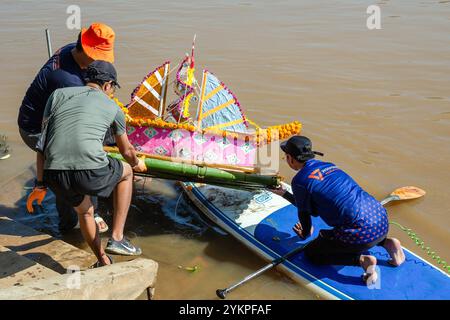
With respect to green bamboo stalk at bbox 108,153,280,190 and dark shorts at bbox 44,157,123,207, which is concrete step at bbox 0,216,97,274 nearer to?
dark shorts at bbox 44,157,123,207

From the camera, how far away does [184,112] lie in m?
5.35

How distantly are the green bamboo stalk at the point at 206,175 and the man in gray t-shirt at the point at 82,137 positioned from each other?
0.87m

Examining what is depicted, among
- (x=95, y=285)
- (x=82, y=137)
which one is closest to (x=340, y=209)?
(x=95, y=285)

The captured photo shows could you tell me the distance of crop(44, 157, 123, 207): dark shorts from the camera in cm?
327

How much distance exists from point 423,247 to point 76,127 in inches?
135

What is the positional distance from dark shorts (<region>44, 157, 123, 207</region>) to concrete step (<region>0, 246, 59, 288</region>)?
574mm

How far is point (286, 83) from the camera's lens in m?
8.36

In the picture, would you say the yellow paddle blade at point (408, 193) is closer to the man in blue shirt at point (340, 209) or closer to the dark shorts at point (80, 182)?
the man in blue shirt at point (340, 209)

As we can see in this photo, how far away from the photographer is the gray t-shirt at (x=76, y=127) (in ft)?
10.5

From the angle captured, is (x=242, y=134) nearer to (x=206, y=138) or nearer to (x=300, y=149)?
(x=206, y=138)

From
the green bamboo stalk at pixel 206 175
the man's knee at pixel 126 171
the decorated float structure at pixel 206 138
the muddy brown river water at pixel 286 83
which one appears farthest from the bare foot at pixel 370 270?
the man's knee at pixel 126 171
